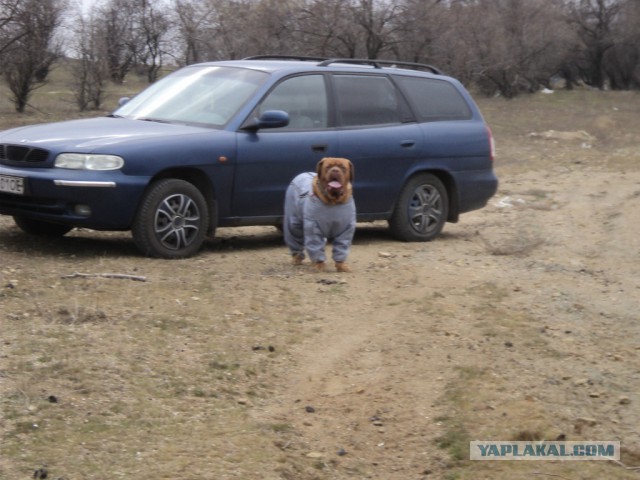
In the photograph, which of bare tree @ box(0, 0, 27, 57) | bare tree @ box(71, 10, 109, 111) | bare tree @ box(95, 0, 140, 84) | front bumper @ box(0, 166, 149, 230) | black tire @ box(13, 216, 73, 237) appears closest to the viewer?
front bumper @ box(0, 166, 149, 230)

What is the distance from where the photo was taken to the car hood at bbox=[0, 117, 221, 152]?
813 cm

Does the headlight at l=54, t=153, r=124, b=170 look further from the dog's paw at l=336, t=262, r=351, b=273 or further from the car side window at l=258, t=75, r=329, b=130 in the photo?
the dog's paw at l=336, t=262, r=351, b=273

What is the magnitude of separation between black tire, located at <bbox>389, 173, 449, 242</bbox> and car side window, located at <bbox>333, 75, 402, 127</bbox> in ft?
2.07

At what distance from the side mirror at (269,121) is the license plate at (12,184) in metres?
1.82

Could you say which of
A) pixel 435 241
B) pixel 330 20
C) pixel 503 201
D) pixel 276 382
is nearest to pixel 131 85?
pixel 330 20

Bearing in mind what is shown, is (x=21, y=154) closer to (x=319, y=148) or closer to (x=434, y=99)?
(x=319, y=148)

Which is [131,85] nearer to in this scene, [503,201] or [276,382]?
[503,201]

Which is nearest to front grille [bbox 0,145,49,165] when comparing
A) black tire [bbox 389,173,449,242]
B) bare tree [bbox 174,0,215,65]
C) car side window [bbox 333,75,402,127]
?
car side window [bbox 333,75,402,127]

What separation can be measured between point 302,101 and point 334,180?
145cm

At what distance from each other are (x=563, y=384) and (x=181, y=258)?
11.3 ft

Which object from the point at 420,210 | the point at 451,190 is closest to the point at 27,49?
the point at 451,190

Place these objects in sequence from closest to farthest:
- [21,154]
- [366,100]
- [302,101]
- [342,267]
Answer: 1. [21,154]
2. [342,267]
3. [302,101]
4. [366,100]

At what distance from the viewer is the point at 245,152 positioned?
8.88 meters

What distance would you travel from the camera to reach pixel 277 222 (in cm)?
930
